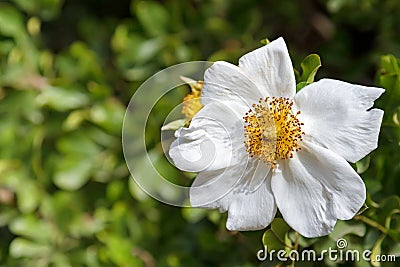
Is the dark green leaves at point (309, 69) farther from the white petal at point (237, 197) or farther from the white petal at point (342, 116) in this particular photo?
the white petal at point (237, 197)

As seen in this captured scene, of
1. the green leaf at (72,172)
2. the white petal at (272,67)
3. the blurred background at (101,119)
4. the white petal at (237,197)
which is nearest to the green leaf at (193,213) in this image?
the blurred background at (101,119)

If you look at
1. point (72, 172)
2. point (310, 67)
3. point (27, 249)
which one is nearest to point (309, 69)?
point (310, 67)

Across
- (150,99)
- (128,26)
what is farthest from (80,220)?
(128,26)

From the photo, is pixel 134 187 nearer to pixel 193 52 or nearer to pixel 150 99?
pixel 150 99

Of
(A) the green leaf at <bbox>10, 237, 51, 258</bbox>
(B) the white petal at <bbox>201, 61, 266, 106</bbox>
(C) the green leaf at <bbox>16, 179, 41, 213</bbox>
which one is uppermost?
(B) the white petal at <bbox>201, 61, 266, 106</bbox>

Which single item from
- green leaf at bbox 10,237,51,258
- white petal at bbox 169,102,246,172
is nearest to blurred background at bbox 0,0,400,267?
green leaf at bbox 10,237,51,258

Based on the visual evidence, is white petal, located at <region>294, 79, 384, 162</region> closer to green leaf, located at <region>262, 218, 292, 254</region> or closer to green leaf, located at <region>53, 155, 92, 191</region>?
green leaf, located at <region>262, 218, 292, 254</region>
